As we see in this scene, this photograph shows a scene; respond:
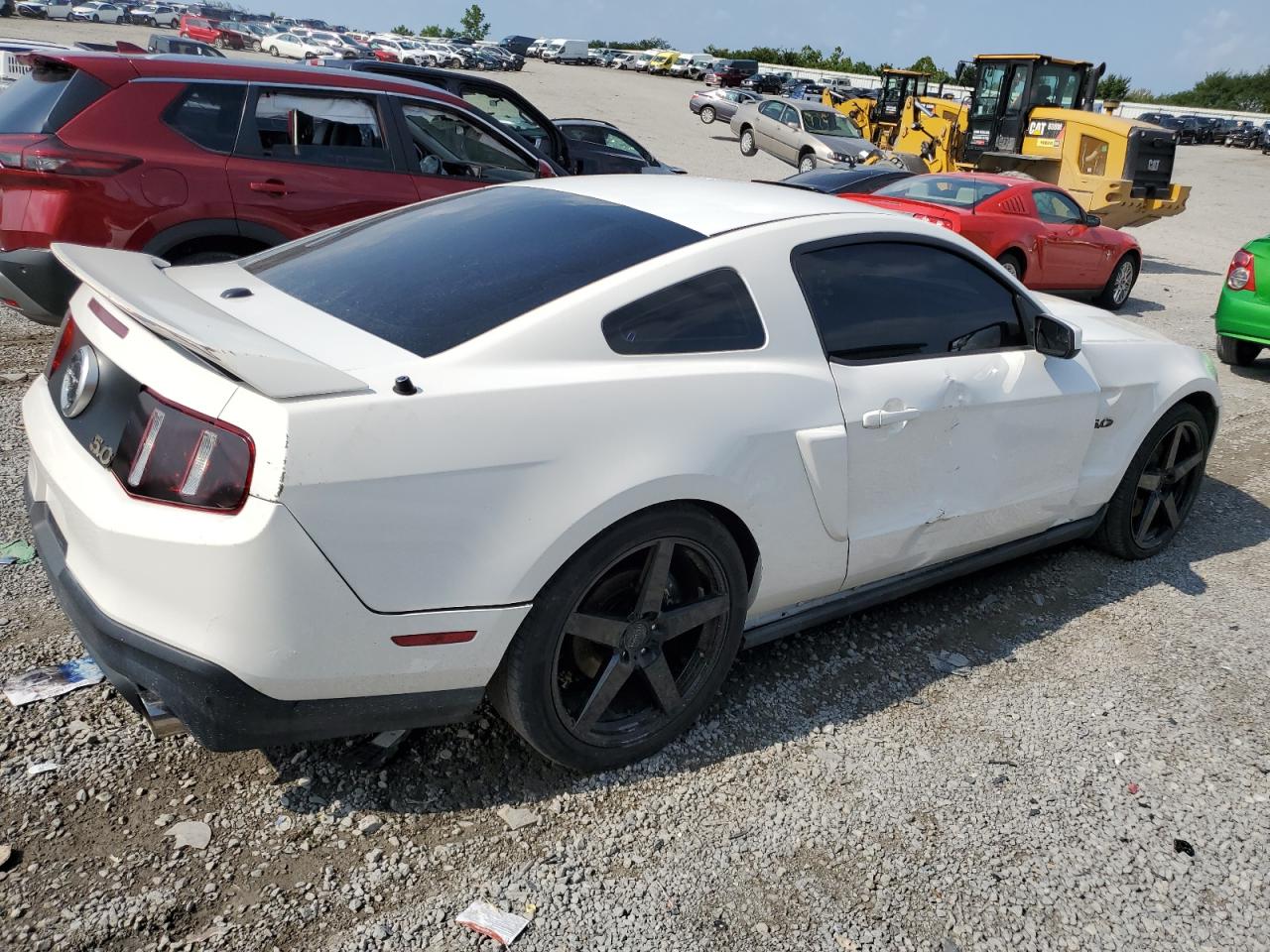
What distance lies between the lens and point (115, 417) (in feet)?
8.23

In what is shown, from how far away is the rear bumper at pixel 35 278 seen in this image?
17.2 ft

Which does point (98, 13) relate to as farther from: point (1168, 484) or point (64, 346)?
point (1168, 484)

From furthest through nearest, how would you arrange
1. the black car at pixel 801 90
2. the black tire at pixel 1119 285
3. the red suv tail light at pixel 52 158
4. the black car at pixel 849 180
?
the black car at pixel 801 90 → the black tire at pixel 1119 285 → the black car at pixel 849 180 → the red suv tail light at pixel 52 158

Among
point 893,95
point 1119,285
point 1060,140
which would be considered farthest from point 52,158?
point 893,95

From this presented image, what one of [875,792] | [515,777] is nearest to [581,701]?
[515,777]

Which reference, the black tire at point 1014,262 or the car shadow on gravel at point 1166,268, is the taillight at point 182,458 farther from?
the car shadow on gravel at point 1166,268

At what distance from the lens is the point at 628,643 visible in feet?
9.50

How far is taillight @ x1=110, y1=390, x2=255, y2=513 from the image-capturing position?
2246mm

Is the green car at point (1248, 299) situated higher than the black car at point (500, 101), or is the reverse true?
the black car at point (500, 101)

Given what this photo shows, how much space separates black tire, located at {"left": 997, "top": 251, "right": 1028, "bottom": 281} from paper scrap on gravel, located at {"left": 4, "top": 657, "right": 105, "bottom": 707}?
381 inches

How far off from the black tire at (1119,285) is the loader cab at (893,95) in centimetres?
1378

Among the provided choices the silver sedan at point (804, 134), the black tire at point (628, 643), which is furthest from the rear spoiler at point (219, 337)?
the silver sedan at point (804, 134)

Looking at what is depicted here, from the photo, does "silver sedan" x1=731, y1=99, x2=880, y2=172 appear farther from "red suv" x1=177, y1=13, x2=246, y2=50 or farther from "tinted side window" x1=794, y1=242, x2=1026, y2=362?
"red suv" x1=177, y1=13, x2=246, y2=50

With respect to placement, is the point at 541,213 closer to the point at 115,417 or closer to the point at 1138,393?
the point at 115,417
